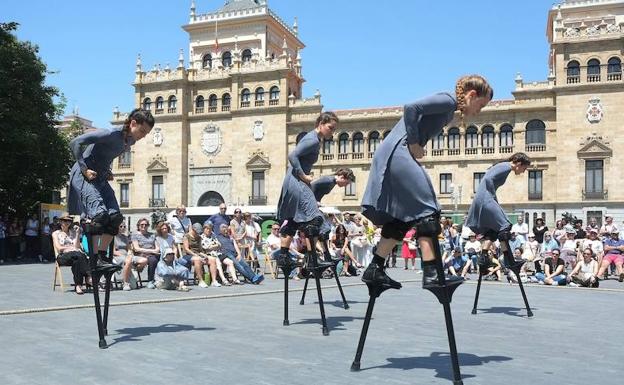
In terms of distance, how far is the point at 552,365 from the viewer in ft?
16.1

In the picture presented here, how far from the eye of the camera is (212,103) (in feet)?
184

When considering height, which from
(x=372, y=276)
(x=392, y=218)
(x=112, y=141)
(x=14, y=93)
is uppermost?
(x=14, y=93)

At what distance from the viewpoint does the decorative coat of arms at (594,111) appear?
44031 millimetres

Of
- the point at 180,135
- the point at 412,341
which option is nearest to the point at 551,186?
the point at 180,135

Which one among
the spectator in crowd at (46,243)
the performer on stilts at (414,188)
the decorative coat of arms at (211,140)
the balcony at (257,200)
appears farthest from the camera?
the decorative coat of arms at (211,140)

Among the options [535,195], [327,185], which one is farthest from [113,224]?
[535,195]

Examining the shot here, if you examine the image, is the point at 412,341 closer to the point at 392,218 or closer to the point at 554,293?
the point at 392,218

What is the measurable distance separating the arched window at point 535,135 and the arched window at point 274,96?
20.2m

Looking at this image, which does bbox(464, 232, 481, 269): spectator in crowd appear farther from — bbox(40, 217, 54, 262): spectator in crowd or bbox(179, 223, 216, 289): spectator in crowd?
bbox(40, 217, 54, 262): spectator in crowd

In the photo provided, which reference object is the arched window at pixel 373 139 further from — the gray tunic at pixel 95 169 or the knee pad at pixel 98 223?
the knee pad at pixel 98 223

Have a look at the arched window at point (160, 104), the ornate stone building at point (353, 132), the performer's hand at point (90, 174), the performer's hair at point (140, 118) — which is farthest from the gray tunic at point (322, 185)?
the arched window at point (160, 104)

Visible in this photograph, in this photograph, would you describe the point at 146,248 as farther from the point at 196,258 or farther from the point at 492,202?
the point at 492,202

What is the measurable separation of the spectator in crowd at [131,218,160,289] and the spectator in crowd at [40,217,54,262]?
1235 cm

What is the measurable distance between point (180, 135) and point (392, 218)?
5270 cm
